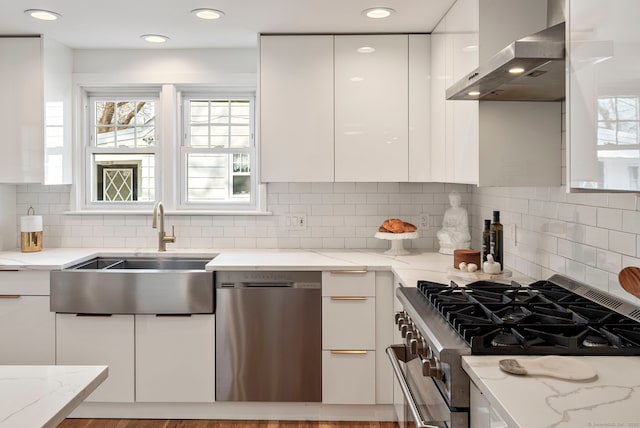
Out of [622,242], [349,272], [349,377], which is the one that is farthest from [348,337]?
[622,242]

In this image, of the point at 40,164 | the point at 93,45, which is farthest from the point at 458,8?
the point at 40,164

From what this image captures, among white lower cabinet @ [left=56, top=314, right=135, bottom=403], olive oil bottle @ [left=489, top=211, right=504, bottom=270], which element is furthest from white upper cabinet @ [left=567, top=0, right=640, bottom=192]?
white lower cabinet @ [left=56, top=314, right=135, bottom=403]

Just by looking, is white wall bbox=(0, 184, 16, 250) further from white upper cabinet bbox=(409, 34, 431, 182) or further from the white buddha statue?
the white buddha statue

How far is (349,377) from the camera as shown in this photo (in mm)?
3219

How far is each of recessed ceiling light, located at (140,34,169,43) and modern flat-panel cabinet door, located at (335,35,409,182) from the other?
44.1 inches

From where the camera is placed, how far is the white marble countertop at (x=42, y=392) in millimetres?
1115

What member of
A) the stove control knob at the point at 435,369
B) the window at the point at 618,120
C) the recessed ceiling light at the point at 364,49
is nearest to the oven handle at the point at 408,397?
the stove control knob at the point at 435,369

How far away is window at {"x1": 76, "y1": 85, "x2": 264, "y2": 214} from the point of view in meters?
4.01

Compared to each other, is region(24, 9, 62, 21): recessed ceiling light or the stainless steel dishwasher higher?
region(24, 9, 62, 21): recessed ceiling light

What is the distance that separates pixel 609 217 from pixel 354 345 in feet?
5.35

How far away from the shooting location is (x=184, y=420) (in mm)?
3277

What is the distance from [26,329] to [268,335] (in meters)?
Answer: 1.40

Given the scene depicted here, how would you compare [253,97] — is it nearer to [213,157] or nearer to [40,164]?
[213,157]

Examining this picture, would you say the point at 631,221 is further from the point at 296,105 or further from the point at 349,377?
the point at 296,105
